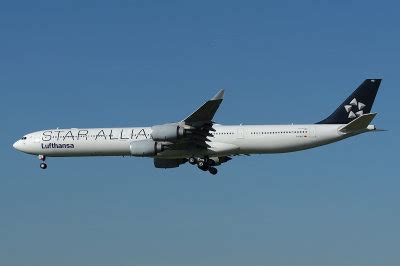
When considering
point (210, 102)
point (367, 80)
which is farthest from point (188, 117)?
point (367, 80)

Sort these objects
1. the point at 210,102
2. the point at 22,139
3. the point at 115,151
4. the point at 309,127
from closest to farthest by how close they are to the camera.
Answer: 1. the point at 210,102
2. the point at 309,127
3. the point at 115,151
4. the point at 22,139

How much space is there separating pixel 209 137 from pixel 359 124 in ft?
43.6

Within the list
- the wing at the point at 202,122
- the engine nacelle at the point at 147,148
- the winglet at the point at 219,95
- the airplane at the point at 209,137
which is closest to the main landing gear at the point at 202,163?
the airplane at the point at 209,137

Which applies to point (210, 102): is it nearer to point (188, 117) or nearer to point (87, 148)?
point (188, 117)

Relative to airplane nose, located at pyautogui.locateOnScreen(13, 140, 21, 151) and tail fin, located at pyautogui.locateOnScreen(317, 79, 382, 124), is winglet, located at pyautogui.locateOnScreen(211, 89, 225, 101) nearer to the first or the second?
tail fin, located at pyautogui.locateOnScreen(317, 79, 382, 124)

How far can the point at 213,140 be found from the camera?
71.4 m

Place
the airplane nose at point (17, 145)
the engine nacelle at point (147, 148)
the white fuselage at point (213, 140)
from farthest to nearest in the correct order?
the airplane nose at point (17, 145)
the engine nacelle at point (147, 148)
the white fuselage at point (213, 140)

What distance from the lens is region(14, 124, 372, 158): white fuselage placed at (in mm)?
69125

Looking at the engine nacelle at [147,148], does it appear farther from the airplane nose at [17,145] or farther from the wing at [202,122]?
the airplane nose at [17,145]

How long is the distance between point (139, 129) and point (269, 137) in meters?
12.4

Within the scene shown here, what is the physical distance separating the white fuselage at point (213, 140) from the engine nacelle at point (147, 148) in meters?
0.68

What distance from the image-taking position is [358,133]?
67750 mm

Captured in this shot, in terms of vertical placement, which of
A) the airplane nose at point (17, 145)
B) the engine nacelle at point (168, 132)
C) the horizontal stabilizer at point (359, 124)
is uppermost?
the airplane nose at point (17, 145)

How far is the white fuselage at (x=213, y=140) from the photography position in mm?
69125
